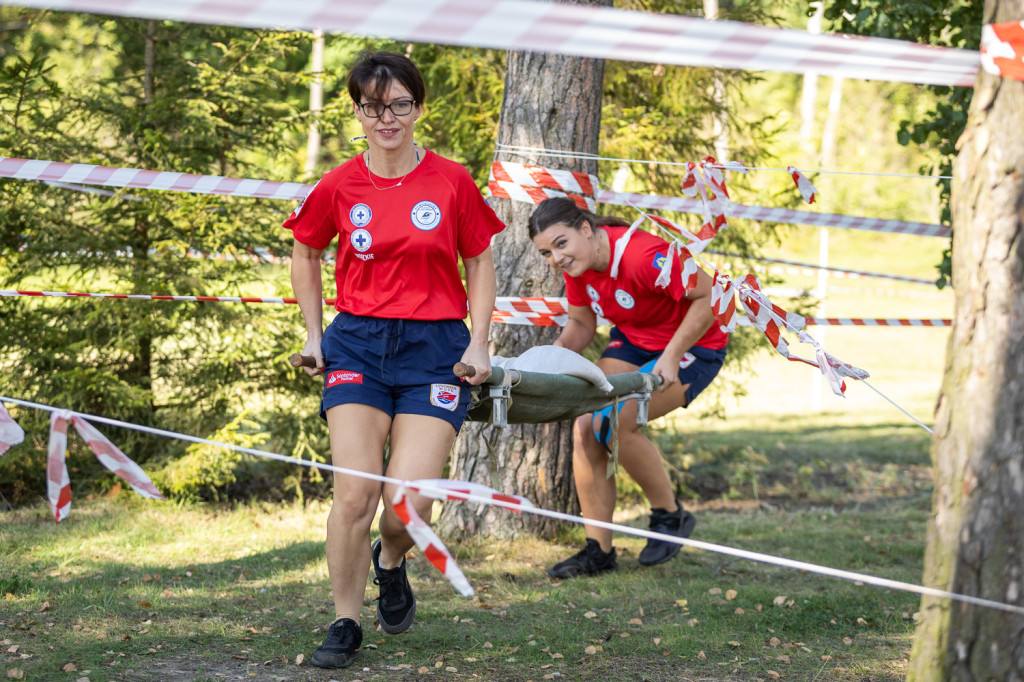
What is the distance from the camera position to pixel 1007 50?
2.12m

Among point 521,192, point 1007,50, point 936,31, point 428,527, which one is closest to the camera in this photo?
point 1007,50

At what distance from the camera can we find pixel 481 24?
6.68 ft

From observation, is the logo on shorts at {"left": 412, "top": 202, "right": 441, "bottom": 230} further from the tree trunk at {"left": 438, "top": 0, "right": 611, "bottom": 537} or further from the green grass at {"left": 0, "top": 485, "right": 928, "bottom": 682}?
the tree trunk at {"left": 438, "top": 0, "right": 611, "bottom": 537}

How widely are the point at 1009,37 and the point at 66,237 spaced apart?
223 inches

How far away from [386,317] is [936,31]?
12.9ft

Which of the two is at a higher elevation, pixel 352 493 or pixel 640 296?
pixel 640 296

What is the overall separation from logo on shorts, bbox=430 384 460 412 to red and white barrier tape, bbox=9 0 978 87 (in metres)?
1.38

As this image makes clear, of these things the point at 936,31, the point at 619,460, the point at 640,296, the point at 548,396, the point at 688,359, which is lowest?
the point at 619,460

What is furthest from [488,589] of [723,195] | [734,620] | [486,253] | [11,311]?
[11,311]

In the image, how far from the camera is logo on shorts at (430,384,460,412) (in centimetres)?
332

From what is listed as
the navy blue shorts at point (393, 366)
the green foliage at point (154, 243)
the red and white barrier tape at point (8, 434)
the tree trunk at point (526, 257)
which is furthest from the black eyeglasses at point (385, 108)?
the green foliage at point (154, 243)

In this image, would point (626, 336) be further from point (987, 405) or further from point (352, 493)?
point (987, 405)

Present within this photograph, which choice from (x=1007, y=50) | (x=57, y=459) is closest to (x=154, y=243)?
(x=57, y=459)

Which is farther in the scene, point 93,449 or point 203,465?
point 203,465
